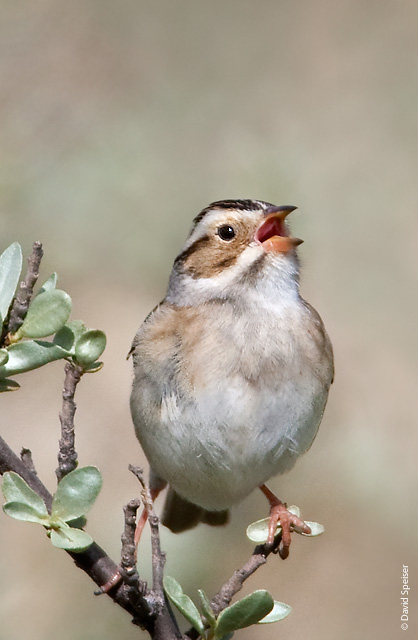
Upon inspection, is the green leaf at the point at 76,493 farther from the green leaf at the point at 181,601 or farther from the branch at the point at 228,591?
the branch at the point at 228,591

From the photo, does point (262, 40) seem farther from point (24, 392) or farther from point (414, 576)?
point (414, 576)

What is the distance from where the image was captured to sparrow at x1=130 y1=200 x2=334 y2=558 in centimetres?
229

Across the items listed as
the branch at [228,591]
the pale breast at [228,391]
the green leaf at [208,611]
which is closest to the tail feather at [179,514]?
the pale breast at [228,391]

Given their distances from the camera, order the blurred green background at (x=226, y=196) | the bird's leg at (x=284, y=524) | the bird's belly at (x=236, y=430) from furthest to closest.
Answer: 1. the blurred green background at (x=226, y=196)
2. the bird's belly at (x=236, y=430)
3. the bird's leg at (x=284, y=524)

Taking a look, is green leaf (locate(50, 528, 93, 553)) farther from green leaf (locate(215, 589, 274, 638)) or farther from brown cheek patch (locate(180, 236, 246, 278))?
brown cheek patch (locate(180, 236, 246, 278))

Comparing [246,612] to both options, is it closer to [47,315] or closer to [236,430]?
[47,315]

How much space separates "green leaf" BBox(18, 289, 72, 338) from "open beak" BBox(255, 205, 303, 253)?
1.18 m

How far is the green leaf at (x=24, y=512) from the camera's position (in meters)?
1.26

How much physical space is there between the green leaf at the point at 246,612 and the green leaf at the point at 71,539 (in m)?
0.22

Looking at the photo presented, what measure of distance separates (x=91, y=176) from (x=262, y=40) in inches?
74.5

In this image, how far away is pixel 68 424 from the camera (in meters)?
1.41

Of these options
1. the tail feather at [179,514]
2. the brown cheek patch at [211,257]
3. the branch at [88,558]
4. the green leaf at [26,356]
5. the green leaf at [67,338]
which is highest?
the brown cheek patch at [211,257]

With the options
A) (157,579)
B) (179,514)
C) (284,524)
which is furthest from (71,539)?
(179,514)

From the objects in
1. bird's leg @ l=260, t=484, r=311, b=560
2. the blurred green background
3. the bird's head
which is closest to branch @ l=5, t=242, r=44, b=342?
bird's leg @ l=260, t=484, r=311, b=560
